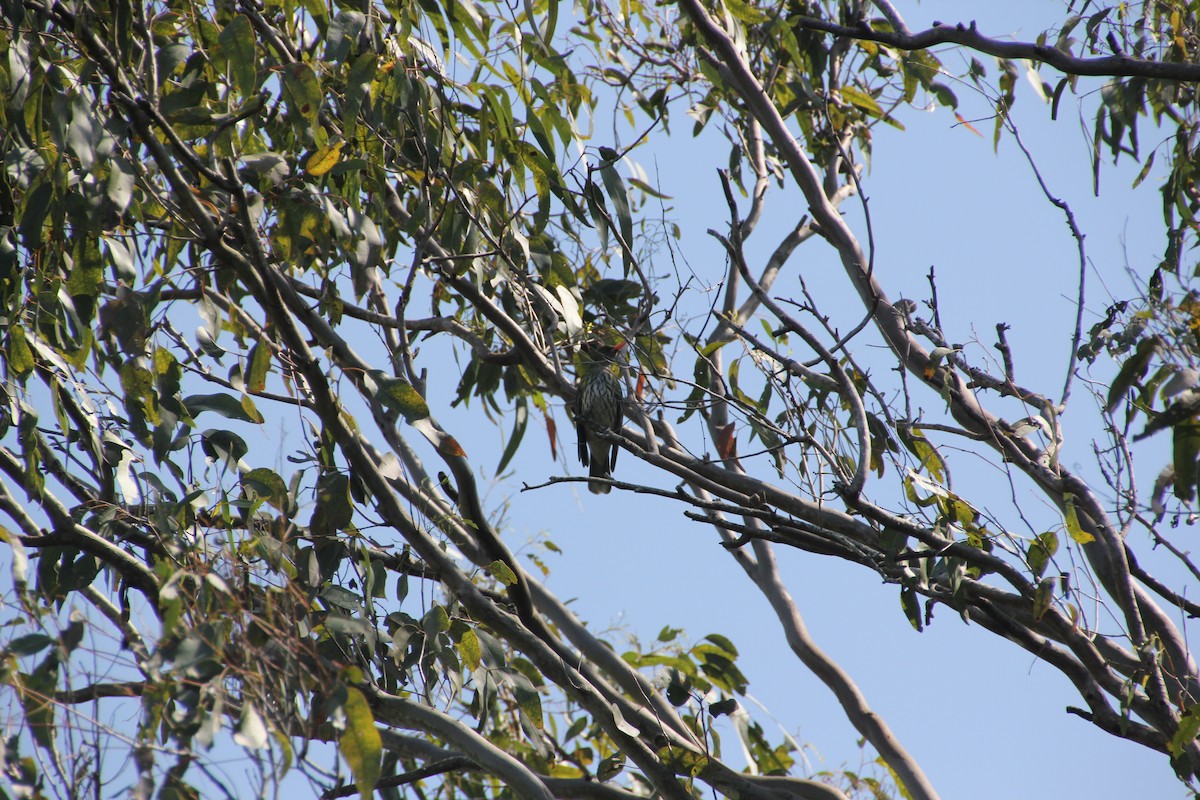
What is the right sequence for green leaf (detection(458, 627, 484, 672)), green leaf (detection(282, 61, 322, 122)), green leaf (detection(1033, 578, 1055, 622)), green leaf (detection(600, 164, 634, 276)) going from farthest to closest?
green leaf (detection(600, 164, 634, 276)), green leaf (detection(458, 627, 484, 672)), green leaf (detection(282, 61, 322, 122)), green leaf (detection(1033, 578, 1055, 622))

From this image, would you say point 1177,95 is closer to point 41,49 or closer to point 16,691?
point 41,49

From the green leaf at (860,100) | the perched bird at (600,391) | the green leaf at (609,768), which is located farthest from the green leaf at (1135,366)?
the perched bird at (600,391)

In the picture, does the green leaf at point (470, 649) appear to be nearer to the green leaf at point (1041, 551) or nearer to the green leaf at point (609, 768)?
the green leaf at point (609, 768)

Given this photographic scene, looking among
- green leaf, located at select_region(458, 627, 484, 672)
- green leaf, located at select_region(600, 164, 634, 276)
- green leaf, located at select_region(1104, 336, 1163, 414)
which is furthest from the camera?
green leaf, located at select_region(600, 164, 634, 276)

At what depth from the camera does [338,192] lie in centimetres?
337

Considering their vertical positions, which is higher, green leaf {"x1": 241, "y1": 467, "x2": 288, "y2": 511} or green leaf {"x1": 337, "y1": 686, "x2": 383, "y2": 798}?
green leaf {"x1": 241, "y1": 467, "x2": 288, "y2": 511}

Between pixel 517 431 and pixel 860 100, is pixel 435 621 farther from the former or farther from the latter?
pixel 860 100

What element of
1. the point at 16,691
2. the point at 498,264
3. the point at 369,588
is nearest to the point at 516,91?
the point at 498,264

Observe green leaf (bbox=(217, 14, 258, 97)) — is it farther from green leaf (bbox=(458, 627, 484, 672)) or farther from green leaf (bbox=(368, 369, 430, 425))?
green leaf (bbox=(458, 627, 484, 672))

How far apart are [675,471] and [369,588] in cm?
83

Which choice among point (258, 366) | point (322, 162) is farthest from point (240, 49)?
point (258, 366)

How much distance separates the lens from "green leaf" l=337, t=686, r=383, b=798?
1903 millimetres

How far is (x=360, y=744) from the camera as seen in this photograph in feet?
6.27

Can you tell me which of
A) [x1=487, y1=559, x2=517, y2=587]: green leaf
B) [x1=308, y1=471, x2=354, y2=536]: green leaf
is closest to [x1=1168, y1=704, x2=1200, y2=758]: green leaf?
[x1=487, y1=559, x2=517, y2=587]: green leaf
